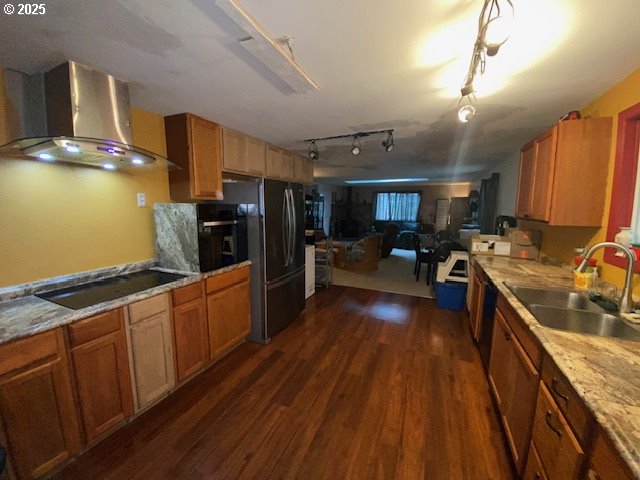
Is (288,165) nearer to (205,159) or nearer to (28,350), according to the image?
(205,159)

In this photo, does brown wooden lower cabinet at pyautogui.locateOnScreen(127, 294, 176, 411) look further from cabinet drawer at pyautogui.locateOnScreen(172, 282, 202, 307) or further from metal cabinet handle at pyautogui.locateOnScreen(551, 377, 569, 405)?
metal cabinet handle at pyautogui.locateOnScreen(551, 377, 569, 405)

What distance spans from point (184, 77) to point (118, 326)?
167cm

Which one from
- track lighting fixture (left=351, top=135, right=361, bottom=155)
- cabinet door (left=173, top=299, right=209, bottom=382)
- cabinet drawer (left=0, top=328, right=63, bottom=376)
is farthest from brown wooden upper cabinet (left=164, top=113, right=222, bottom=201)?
track lighting fixture (left=351, top=135, right=361, bottom=155)

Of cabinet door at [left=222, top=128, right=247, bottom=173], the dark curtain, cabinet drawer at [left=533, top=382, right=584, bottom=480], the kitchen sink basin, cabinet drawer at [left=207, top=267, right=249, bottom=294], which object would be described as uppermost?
cabinet door at [left=222, top=128, right=247, bottom=173]

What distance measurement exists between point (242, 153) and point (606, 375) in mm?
3142

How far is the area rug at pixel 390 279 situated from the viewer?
15.3ft

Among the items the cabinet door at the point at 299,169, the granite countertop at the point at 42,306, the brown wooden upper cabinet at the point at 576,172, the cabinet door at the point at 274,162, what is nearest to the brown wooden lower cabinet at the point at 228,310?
the granite countertop at the point at 42,306

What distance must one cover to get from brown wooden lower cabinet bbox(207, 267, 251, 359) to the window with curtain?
861 cm

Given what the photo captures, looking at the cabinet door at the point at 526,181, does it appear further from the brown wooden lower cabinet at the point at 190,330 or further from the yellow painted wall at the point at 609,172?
the brown wooden lower cabinet at the point at 190,330

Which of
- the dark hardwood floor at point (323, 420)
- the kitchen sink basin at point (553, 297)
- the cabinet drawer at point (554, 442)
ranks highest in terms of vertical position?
the kitchen sink basin at point (553, 297)

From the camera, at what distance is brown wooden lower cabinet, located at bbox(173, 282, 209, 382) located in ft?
6.73

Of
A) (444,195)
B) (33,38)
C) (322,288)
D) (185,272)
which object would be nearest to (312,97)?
(33,38)

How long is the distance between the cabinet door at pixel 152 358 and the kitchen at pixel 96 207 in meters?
0.25

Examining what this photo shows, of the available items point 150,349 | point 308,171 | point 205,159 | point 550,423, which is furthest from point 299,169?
point 550,423
